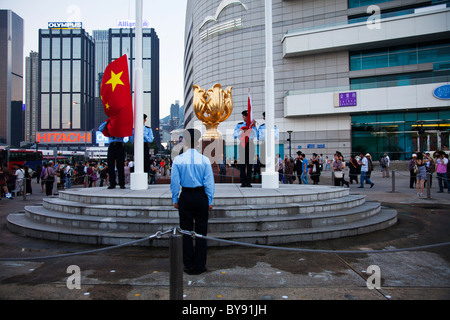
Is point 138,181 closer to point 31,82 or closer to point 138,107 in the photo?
point 138,107

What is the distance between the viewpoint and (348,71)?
32.5 metres

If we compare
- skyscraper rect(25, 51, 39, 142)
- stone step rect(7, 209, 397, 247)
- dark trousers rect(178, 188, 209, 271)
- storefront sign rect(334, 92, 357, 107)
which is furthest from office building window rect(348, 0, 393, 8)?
skyscraper rect(25, 51, 39, 142)

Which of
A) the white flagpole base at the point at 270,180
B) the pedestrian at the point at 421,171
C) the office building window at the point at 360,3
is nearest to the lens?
the white flagpole base at the point at 270,180

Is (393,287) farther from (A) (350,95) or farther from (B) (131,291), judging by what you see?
(A) (350,95)

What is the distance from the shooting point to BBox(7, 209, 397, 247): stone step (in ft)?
16.5

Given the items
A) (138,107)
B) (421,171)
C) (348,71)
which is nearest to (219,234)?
(138,107)

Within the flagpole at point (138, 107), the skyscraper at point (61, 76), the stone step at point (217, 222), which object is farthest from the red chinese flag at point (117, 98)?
the skyscraper at point (61, 76)

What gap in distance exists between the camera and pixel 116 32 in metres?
110

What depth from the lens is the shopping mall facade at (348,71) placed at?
28969 mm

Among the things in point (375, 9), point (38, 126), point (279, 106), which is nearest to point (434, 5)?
point (375, 9)

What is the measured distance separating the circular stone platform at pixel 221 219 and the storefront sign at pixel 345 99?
2626 centimetres

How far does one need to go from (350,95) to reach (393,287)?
1211 inches

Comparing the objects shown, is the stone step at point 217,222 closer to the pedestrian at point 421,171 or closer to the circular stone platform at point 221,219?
the circular stone platform at point 221,219

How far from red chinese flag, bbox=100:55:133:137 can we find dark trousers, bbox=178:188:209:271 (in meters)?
4.59
